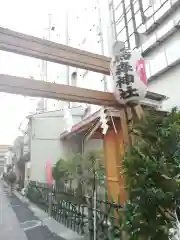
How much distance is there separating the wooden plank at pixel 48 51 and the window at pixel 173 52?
4.29 m

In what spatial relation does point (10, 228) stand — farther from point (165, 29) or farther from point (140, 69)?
point (165, 29)

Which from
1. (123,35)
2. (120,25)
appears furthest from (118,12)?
(123,35)

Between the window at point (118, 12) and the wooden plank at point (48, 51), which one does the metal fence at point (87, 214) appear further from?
the window at point (118, 12)

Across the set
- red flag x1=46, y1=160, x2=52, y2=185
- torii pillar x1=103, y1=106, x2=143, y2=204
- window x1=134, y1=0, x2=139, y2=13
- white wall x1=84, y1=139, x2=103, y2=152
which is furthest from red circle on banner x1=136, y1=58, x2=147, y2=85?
red flag x1=46, y1=160, x2=52, y2=185

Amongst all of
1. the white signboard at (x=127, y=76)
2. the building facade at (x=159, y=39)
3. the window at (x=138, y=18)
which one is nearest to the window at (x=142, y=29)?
the building facade at (x=159, y=39)

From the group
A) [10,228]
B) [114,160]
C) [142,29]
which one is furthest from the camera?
[142,29]

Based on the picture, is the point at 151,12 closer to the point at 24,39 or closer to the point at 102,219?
the point at 24,39

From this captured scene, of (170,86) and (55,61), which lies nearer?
(55,61)

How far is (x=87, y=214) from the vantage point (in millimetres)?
8492

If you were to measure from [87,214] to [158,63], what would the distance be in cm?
676

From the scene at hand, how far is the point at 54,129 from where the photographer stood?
18047 millimetres

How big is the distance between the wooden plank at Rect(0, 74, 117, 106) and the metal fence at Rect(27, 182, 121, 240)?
2.55m

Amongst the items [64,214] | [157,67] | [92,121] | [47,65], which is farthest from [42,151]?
[47,65]

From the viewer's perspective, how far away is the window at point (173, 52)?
9036mm
